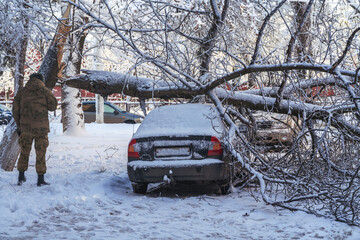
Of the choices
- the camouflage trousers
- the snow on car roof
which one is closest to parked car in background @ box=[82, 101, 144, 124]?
the snow on car roof

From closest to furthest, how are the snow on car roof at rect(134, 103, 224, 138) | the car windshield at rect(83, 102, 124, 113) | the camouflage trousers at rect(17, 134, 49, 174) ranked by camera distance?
the snow on car roof at rect(134, 103, 224, 138)
the camouflage trousers at rect(17, 134, 49, 174)
the car windshield at rect(83, 102, 124, 113)

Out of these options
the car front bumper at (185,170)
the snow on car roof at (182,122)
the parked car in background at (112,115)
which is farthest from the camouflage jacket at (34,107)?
the parked car in background at (112,115)

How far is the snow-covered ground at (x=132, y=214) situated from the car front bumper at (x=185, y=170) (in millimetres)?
332

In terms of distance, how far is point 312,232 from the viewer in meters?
4.94

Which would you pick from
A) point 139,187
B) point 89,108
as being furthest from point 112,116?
point 139,187

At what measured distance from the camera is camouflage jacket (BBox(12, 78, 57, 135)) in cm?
785

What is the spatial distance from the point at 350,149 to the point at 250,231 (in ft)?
8.17

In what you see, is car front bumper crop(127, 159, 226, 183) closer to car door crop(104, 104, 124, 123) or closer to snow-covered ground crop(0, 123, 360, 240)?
snow-covered ground crop(0, 123, 360, 240)

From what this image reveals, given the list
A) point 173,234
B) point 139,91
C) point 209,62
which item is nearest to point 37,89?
point 139,91

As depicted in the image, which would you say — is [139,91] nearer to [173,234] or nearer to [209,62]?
[209,62]

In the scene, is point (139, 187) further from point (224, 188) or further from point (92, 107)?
point (92, 107)

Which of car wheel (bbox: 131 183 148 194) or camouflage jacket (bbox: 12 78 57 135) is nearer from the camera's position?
car wheel (bbox: 131 183 148 194)

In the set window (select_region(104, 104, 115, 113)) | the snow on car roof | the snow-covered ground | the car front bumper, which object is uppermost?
window (select_region(104, 104, 115, 113))

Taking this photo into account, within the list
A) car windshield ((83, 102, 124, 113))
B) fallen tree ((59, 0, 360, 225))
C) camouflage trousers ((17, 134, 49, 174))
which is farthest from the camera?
car windshield ((83, 102, 124, 113))
